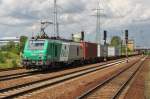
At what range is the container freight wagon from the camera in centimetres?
5439

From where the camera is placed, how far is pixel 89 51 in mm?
58469

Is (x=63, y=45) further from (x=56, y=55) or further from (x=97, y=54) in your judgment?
(x=97, y=54)

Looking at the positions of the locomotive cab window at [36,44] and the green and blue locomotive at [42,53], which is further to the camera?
the locomotive cab window at [36,44]

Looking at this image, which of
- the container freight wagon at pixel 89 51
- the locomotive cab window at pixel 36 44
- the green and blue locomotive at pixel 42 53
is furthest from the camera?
the container freight wagon at pixel 89 51

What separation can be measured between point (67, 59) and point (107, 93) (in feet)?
72.8

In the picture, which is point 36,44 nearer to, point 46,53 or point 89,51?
point 46,53

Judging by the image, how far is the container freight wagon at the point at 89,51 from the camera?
2141 inches

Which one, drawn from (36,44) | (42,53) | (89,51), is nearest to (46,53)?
(42,53)

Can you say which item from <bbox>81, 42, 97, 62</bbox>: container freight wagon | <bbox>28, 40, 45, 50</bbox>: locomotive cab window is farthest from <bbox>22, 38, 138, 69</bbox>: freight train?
<bbox>81, 42, 97, 62</bbox>: container freight wagon

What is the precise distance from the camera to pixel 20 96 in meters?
16.8

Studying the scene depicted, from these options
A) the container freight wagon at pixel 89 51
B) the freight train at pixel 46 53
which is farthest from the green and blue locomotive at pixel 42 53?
the container freight wagon at pixel 89 51

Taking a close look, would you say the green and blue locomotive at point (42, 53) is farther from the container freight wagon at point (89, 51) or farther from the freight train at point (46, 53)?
the container freight wagon at point (89, 51)

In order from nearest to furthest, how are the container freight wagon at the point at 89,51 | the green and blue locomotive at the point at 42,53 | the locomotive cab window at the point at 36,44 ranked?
the green and blue locomotive at the point at 42,53
the locomotive cab window at the point at 36,44
the container freight wagon at the point at 89,51

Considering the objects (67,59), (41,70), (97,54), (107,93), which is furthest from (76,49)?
(107,93)
